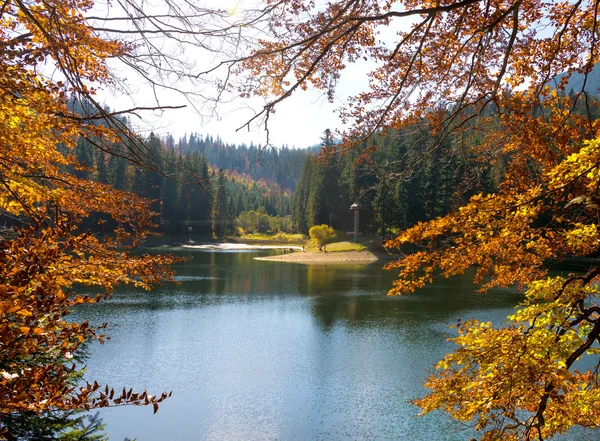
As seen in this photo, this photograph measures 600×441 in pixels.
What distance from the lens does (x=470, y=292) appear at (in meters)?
20.6

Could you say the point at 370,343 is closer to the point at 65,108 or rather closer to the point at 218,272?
the point at 65,108

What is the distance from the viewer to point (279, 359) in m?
11.5

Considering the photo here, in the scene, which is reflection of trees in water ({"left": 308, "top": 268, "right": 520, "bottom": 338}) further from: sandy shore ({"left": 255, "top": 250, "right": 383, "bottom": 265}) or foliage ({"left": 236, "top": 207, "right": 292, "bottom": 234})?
foliage ({"left": 236, "top": 207, "right": 292, "bottom": 234})

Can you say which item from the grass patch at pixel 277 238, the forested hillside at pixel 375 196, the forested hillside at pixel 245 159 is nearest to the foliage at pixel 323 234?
the forested hillside at pixel 375 196

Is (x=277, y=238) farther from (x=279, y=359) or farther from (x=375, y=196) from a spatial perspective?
(x=279, y=359)

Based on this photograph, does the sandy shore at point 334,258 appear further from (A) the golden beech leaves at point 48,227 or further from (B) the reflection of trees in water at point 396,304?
(A) the golden beech leaves at point 48,227

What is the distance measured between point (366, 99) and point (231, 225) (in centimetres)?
A: 5959

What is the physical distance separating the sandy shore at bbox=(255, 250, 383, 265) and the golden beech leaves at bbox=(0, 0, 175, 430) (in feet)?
102

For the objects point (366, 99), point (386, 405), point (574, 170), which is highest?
point (366, 99)

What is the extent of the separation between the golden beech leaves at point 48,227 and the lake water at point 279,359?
1521mm

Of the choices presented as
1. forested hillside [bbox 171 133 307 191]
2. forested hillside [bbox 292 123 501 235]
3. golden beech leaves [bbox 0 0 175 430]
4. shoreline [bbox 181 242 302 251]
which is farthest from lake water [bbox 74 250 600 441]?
forested hillside [bbox 171 133 307 191]

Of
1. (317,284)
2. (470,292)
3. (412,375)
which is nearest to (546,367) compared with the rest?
(412,375)

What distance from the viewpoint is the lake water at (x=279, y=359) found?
26.1 feet

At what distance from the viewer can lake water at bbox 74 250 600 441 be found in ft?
26.1
